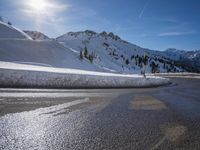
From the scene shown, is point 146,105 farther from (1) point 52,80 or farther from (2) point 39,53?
(2) point 39,53

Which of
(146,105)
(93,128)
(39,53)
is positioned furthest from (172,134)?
(39,53)

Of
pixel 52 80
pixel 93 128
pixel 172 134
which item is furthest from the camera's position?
pixel 52 80

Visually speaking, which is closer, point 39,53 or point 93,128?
point 93,128

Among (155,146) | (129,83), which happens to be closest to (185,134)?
(155,146)

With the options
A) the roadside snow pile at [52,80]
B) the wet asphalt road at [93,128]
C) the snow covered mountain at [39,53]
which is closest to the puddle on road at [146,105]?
the wet asphalt road at [93,128]

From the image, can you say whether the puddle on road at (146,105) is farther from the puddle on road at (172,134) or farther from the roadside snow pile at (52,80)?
the roadside snow pile at (52,80)

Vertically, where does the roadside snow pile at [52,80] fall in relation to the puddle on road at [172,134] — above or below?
above

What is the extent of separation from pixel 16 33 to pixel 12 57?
206 ft

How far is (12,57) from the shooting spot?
71438 millimetres

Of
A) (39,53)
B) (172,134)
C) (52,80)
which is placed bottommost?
(172,134)

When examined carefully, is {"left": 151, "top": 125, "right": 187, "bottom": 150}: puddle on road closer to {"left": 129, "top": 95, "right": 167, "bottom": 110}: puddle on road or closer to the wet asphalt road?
the wet asphalt road

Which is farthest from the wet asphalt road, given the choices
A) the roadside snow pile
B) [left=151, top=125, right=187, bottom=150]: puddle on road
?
the roadside snow pile

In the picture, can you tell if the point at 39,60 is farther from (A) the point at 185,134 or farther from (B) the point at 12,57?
(A) the point at 185,134

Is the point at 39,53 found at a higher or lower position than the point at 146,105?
higher
